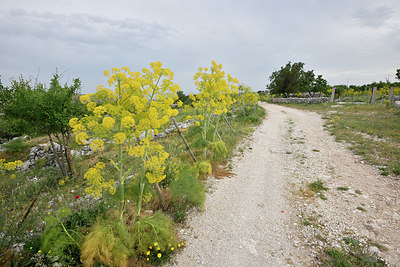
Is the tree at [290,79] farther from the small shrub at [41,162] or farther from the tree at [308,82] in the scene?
the small shrub at [41,162]

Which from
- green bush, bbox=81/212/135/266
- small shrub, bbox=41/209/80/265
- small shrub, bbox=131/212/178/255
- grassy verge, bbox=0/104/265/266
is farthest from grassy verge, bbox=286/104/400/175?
small shrub, bbox=41/209/80/265

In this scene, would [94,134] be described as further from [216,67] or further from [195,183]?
[216,67]

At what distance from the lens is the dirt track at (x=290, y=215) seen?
13.8ft

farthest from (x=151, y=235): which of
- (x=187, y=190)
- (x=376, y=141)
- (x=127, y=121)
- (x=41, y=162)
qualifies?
(x=376, y=141)

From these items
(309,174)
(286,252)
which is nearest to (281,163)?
(309,174)

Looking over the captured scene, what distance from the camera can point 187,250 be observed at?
14.0 ft

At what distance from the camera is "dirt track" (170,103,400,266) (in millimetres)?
4199

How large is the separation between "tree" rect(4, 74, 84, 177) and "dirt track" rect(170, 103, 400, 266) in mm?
7890

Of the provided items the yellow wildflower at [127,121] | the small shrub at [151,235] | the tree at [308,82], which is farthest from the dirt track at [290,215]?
the tree at [308,82]

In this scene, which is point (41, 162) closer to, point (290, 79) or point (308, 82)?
point (290, 79)

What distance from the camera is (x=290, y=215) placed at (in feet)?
18.1

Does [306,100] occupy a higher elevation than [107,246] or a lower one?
higher

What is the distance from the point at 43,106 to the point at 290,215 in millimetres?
10962

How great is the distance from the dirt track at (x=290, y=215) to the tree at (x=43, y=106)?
789cm
